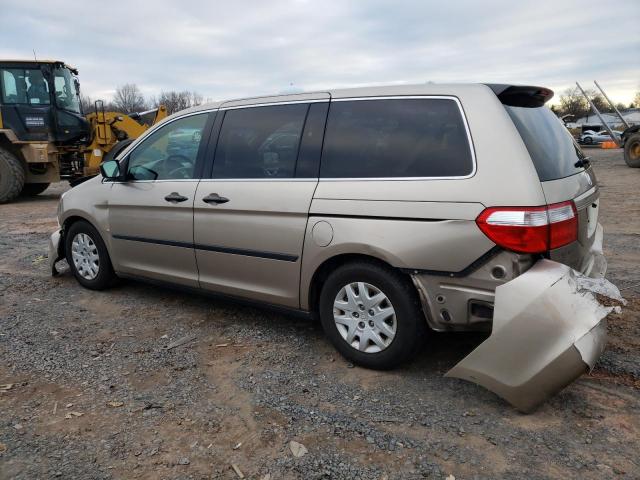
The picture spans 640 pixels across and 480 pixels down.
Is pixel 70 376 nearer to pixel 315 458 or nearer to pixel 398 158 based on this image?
pixel 315 458

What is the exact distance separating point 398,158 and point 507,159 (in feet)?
2.13

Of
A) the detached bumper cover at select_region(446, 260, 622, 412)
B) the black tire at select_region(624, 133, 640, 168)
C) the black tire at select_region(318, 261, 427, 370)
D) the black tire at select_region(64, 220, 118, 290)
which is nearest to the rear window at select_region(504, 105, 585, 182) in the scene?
the detached bumper cover at select_region(446, 260, 622, 412)

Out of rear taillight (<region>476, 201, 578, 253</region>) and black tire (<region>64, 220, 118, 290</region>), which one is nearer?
rear taillight (<region>476, 201, 578, 253</region>)

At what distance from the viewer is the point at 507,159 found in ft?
9.31

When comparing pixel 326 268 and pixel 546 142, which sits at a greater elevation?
pixel 546 142

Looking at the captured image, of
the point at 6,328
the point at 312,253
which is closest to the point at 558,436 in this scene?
the point at 312,253

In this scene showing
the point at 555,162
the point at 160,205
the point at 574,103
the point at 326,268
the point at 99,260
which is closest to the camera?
the point at 555,162

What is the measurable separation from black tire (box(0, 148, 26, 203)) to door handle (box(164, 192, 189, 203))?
10.2m

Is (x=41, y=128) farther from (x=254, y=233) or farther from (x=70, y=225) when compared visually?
(x=254, y=233)

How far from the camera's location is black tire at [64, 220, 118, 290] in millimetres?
5004

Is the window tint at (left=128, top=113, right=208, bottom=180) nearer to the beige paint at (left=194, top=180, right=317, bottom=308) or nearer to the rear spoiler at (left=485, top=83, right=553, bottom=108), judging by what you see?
the beige paint at (left=194, top=180, right=317, bottom=308)

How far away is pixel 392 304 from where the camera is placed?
317cm

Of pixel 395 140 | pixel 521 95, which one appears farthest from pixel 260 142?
pixel 521 95

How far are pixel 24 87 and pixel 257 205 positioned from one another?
1129 cm
